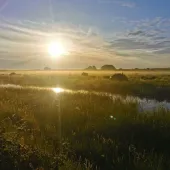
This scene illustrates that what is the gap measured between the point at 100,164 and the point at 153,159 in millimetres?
1439

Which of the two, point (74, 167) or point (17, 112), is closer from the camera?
point (74, 167)

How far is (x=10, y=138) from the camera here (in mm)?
8133

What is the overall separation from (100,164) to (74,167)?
5.00 feet

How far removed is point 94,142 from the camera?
29.1 feet

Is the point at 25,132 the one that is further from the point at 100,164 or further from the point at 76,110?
the point at 76,110

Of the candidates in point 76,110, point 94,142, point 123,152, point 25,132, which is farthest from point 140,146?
point 76,110

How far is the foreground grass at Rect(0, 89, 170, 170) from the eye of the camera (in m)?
7.11

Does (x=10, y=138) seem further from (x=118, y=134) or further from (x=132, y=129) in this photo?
(x=132, y=129)

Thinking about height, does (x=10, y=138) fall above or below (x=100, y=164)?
above

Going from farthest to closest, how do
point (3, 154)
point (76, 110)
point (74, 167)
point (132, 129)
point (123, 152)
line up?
point (76, 110) → point (132, 129) → point (123, 152) → point (3, 154) → point (74, 167)

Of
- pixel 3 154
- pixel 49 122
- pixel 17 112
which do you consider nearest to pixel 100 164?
pixel 3 154

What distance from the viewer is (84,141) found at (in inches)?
361

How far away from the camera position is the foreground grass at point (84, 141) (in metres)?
7.11

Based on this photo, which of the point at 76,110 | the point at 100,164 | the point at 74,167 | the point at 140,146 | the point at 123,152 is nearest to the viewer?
the point at 74,167
